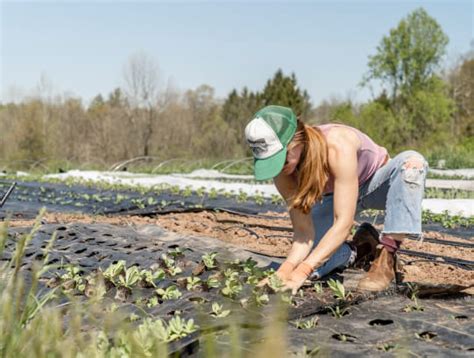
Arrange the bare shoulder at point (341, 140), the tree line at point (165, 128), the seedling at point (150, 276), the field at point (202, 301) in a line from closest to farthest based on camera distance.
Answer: the field at point (202, 301)
the bare shoulder at point (341, 140)
the seedling at point (150, 276)
the tree line at point (165, 128)

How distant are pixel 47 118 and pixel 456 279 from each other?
22.2m

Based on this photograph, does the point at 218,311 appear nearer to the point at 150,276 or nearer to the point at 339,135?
the point at 150,276

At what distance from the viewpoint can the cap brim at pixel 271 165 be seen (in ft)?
9.53

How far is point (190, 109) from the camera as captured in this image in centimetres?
2488

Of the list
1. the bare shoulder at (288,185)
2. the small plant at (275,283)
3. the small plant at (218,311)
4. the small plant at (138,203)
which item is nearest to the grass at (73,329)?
the small plant at (218,311)

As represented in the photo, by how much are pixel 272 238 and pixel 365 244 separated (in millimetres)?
1788

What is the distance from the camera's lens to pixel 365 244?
3.84m

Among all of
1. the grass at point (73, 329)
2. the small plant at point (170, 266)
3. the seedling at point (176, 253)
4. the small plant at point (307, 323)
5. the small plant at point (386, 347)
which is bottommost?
the small plant at point (386, 347)

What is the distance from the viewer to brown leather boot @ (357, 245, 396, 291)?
3.19m

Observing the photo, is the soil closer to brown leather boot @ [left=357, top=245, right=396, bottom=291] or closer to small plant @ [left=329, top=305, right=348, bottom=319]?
brown leather boot @ [left=357, top=245, right=396, bottom=291]

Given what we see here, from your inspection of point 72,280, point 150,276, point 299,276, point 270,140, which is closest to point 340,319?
point 299,276

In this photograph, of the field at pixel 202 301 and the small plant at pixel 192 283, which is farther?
the small plant at pixel 192 283

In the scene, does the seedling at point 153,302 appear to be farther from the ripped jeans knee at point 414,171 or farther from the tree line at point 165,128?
the tree line at point 165,128

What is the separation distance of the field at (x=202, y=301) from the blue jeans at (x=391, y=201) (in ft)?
0.43
